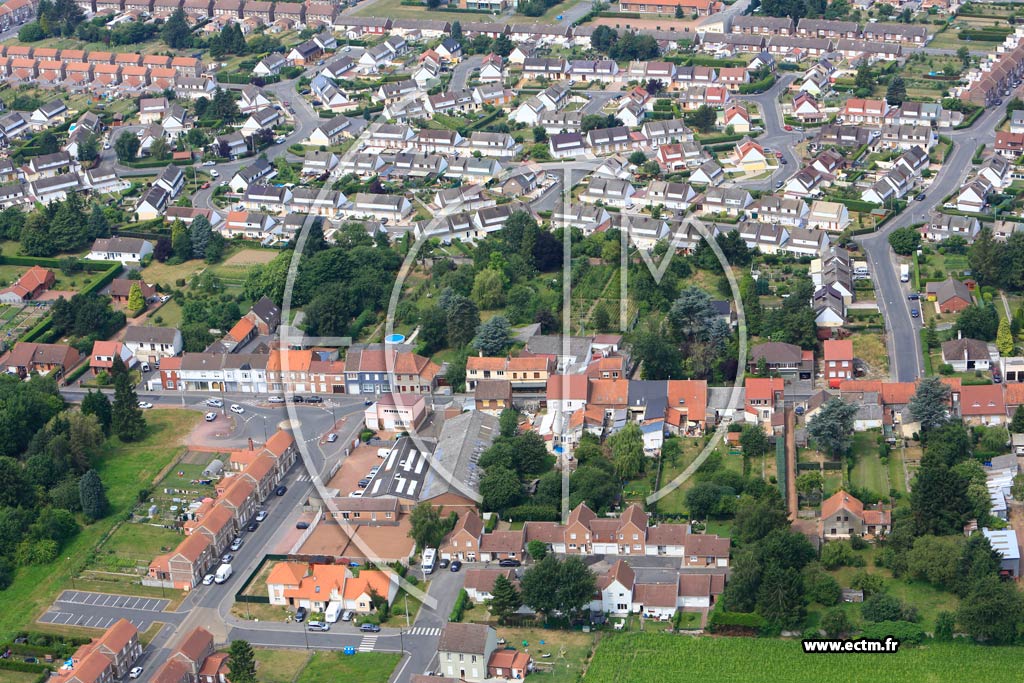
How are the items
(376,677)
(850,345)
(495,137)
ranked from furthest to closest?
(495,137)
(850,345)
(376,677)

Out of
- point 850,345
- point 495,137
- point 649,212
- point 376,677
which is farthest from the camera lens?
point 495,137

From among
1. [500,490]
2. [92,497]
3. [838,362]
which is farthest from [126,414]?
[838,362]

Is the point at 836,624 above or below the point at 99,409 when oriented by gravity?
above

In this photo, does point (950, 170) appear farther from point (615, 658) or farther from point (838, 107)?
point (615, 658)

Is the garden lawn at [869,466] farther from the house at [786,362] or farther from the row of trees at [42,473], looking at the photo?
the row of trees at [42,473]

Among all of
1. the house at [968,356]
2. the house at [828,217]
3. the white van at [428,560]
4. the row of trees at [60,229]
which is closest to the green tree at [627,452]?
the white van at [428,560]

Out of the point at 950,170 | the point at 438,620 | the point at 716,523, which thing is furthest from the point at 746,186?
the point at 438,620

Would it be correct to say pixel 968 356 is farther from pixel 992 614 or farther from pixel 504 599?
pixel 504 599
